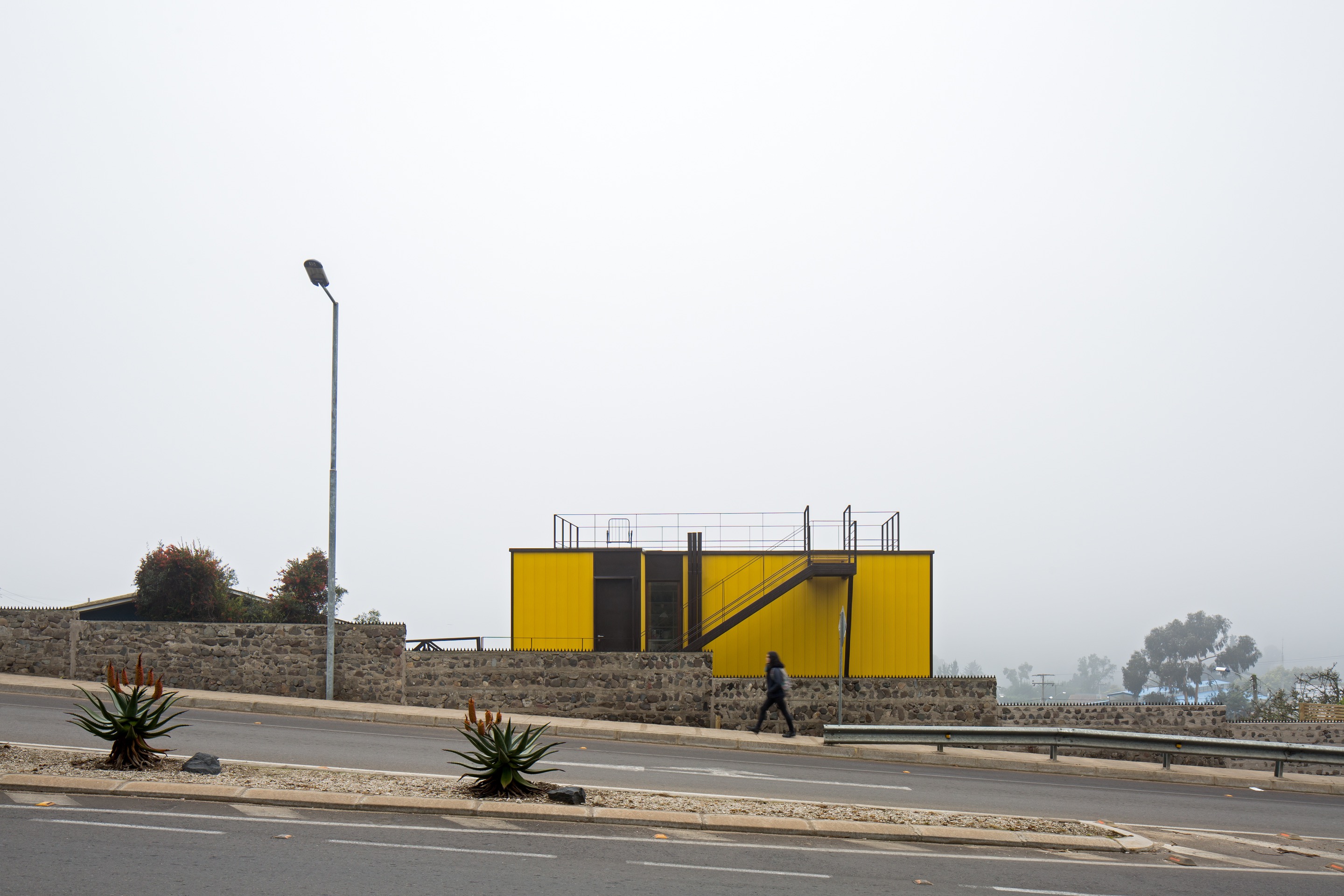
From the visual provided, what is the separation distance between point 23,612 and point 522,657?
35.8ft

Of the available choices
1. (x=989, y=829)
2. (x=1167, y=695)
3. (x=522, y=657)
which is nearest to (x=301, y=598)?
(x=522, y=657)

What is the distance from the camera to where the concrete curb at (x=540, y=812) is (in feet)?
32.1

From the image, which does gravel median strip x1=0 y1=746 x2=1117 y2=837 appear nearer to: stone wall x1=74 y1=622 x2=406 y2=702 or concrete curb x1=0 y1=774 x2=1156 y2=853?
concrete curb x1=0 y1=774 x2=1156 y2=853

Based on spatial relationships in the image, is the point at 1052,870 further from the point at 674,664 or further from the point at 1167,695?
the point at 1167,695

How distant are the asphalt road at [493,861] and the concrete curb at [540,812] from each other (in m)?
0.16

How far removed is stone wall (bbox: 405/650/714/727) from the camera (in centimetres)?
2070

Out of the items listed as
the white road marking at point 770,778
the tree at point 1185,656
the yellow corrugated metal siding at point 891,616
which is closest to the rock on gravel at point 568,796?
the white road marking at point 770,778

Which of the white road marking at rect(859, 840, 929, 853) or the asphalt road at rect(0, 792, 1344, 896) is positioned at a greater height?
the asphalt road at rect(0, 792, 1344, 896)

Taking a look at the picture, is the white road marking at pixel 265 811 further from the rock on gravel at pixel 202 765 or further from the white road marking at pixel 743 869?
the white road marking at pixel 743 869

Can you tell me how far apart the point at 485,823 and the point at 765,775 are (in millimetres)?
5455

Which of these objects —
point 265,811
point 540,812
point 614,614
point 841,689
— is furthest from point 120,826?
point 614,614

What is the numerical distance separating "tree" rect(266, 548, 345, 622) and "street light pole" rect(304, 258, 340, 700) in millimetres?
10463

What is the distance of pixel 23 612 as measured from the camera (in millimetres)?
20984

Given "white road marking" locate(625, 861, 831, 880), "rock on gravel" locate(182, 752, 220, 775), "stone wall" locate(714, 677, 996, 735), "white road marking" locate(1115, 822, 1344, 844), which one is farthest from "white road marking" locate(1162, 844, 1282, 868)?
"stone wall" locate(714, 677, 996, 735)
